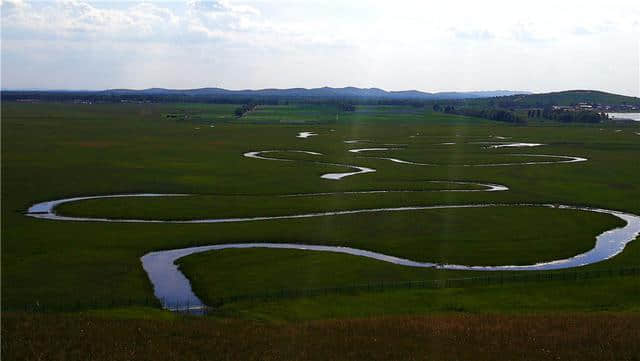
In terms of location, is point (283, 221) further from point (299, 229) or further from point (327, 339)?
point (327, 339)

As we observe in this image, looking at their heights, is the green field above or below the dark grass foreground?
below

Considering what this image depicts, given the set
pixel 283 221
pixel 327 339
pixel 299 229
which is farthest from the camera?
pixel 283 221

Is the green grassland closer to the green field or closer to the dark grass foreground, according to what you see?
the green field

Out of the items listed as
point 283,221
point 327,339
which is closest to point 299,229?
point 283,221

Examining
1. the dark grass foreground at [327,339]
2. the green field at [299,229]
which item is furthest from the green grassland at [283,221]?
the dark grass foreground at [327,339]

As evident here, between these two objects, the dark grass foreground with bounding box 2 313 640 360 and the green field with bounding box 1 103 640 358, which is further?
the green field with bounding box 1 103 640 358

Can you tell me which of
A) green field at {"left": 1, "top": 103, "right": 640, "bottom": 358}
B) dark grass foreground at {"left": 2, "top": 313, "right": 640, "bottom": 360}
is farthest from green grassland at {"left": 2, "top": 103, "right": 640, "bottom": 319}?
dark grass foreground at {"left": 2, "top": 313, "right": 640, "bottom": 360}

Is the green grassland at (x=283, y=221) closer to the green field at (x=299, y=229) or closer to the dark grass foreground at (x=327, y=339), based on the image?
the green field at (x=299, y=229)
